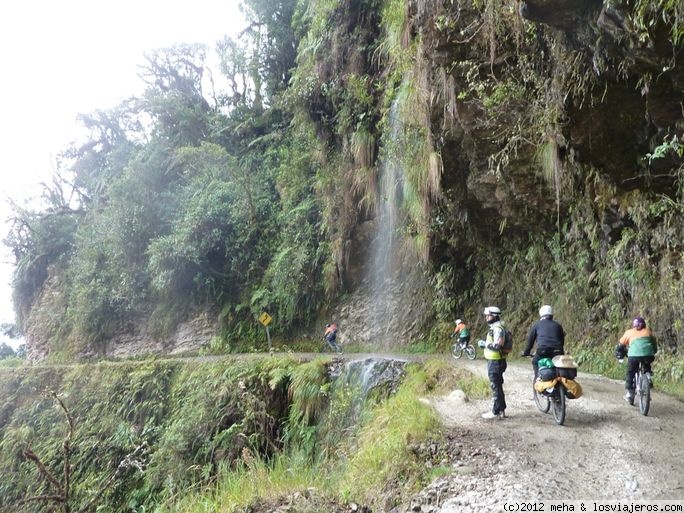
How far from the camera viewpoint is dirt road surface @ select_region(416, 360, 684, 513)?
364 cm

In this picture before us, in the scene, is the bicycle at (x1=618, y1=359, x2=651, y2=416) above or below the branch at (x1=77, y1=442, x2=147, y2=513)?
above

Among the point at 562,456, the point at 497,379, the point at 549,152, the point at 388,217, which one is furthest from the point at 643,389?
the point at 388,217

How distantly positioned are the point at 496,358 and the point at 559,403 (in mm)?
843

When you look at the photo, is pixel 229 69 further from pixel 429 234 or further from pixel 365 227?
pixel 429 234

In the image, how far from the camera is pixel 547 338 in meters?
A: 5.66

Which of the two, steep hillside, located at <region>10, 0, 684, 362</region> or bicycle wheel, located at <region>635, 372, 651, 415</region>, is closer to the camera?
bicycle wheel, located at <region>635, 372, 651, 415</region>

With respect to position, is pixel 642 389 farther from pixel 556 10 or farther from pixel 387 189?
pixel 387 189

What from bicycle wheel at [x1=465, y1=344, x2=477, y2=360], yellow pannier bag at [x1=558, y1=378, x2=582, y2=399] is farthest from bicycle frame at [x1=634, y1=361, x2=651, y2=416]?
bicycle wheel at [x1=465, y1=344, x2=477, y2=360]

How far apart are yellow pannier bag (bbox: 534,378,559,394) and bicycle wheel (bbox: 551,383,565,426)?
58 mm

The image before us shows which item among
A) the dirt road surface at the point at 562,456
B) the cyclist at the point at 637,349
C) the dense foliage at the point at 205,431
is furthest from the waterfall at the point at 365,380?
the cyclist at the point at 637,349

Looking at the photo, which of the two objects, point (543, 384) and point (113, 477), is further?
point (543, 384)

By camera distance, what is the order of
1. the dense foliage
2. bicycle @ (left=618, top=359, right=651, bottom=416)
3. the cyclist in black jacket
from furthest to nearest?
bicycle @ (left=618, top=359, right=651, bottom=416)
the cyclist in black jacket
the dense foliage

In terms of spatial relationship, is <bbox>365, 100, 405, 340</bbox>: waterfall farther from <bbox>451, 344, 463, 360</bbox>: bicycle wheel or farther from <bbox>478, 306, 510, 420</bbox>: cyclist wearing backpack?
<bbox>478, 306, 510, 420</bbox>: cyclist wearing backpack

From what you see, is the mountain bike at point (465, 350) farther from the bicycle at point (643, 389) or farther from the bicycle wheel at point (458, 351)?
the bicycle at point (643, 389)
